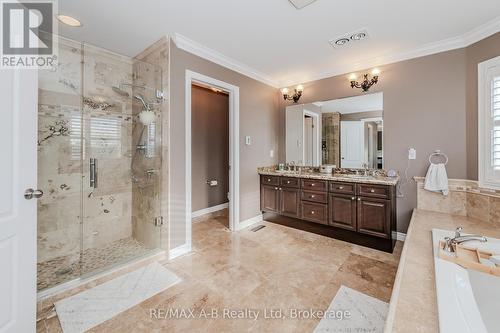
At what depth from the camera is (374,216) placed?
262 centimetres

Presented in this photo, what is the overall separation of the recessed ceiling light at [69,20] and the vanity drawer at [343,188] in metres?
3.44

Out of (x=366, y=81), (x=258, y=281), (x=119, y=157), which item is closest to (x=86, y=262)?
(x=119, y=157)

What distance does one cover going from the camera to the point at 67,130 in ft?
7.94

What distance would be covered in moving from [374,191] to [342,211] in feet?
1.57

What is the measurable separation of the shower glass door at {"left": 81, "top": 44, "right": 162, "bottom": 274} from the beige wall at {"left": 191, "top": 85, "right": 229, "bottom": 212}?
1.11 metres

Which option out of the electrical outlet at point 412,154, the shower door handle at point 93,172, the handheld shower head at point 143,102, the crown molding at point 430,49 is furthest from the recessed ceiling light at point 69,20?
the electrical outlet at point 412,154

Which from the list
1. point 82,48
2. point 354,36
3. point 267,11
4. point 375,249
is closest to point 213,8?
point 267,11

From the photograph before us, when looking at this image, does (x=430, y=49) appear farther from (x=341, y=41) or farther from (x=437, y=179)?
(x=437, y=179)

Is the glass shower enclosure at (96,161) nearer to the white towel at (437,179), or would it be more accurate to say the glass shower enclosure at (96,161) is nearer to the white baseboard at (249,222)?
the white baseboard at (249,222)

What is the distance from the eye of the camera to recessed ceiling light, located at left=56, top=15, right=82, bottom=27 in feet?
6.73

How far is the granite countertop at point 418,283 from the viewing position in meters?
0.93

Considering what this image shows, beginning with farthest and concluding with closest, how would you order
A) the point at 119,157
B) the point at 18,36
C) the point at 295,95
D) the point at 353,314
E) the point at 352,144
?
the point at 295,95 < the point at 352,144 < the point at 119,157 < the point at 353,314 < the point at 18,36

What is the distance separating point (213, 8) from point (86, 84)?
6.06ft

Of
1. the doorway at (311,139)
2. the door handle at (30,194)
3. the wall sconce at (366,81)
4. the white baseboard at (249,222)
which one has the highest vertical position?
the wall sconce at (366,81)
